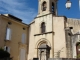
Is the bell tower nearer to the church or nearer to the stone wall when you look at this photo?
the church

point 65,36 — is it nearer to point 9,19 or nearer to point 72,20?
point 72,20

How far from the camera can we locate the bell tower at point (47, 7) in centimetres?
2387

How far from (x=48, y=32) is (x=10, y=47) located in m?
6.08

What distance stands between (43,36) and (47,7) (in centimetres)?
492

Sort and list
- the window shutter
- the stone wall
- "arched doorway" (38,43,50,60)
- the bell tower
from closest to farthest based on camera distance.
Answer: "arched doorway" (38,43,50,60)
the stone wall
the window shutter
the bell tower

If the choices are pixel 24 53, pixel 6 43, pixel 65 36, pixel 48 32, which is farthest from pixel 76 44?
pixel 6 43

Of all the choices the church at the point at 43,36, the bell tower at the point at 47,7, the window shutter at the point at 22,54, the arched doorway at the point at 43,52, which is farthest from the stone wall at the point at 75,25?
the window shutter at the point at 22,54

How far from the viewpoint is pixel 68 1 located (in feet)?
32.0

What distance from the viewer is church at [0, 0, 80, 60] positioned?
2055 cm

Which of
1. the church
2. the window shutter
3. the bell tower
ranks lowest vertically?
the window shutter

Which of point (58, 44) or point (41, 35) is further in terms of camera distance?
point (41, 35)

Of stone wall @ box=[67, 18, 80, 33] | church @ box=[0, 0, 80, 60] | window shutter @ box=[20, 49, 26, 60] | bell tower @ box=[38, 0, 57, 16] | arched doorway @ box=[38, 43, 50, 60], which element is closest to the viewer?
arched doorway @ box=[38, 43, 50, 60]

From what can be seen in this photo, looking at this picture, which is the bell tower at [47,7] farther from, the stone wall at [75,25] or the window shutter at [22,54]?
the window shutter at [22,54]

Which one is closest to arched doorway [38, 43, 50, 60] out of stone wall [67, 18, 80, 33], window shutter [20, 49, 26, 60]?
window shutter [20, 49, 26, 60]
